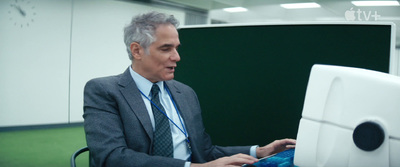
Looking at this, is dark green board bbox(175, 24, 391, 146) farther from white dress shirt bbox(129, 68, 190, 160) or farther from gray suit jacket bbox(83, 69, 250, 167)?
white dress shirt bbox(129, 68, 190, 160)

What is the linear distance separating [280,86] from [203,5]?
4929mm

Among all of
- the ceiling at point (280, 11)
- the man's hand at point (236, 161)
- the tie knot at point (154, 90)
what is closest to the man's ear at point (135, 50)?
the tie knot at point (154, 90)

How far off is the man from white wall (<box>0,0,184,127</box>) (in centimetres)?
326

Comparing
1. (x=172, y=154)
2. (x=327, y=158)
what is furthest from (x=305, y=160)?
(x=172, y=154)

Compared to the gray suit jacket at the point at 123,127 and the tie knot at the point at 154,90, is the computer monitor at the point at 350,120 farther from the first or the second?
the tie knot at the point at 154,90

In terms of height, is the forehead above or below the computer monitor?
above

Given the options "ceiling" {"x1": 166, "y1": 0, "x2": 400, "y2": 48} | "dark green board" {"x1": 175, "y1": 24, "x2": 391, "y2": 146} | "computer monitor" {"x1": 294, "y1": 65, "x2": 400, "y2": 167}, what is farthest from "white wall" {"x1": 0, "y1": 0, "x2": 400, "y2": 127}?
"computer monitor" {"x1": 294, "y1": 65, "x2": 400, "y2": 167}

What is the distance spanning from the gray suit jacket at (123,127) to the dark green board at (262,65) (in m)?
0.36

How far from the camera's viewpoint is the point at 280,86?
1.57 metres

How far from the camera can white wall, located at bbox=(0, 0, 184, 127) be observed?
4352mm

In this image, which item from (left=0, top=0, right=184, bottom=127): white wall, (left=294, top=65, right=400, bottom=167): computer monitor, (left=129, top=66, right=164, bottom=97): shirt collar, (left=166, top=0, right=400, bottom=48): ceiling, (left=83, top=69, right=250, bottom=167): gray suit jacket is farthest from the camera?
(left=166, top=0, right=400, bottom=48): ceiling

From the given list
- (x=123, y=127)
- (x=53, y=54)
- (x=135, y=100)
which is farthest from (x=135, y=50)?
(x=53, y=54)

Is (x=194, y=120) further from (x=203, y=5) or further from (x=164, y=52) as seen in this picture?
(x=203, y=5)

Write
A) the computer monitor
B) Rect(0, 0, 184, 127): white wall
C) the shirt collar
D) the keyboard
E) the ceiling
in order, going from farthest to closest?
the ceiling → Rect(0, 0, 184, 127): white wall → the shirt collar → the keyboard → the computer monitor
